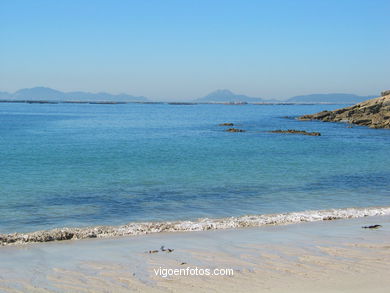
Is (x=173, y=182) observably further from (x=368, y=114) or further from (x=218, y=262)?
(x=368, y=114)

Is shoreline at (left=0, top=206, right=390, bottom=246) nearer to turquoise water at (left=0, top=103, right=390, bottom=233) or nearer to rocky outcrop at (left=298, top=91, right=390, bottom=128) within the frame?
turquoise water at (left=0, top=103, right=390, bottom=233)

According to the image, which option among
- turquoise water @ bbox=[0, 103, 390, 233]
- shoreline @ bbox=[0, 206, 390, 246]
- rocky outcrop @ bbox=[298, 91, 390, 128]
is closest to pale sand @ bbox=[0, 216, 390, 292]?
shoreline @ bbox=[0, 206, 390, 246]

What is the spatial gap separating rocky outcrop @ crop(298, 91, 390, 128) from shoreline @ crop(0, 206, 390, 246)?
50764mm

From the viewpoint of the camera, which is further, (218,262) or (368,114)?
(368,114)

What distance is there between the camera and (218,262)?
31.8ft

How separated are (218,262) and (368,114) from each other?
67.1m

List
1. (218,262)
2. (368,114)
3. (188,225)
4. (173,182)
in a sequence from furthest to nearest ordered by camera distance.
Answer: (368,114) < (173,182) < (188,225) < (218,262)

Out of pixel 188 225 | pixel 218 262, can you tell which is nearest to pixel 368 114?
pixel 188 225

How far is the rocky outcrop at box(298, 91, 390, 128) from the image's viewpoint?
65.3 m

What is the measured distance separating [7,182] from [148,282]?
1438 cm

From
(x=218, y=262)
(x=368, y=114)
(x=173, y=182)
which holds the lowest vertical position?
(x=173, y=182)

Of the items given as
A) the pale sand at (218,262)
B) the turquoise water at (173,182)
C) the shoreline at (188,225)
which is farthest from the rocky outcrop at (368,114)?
the pale sand at (218,262)

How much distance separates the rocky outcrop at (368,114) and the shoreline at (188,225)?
50.8 metres

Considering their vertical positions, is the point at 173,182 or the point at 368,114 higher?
the point at 368,114
